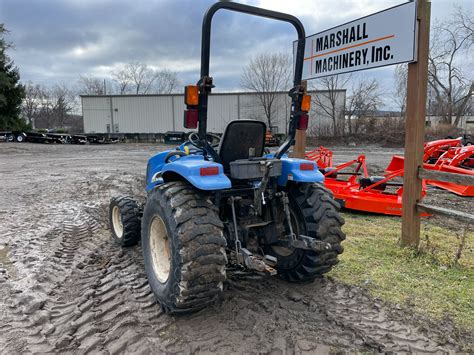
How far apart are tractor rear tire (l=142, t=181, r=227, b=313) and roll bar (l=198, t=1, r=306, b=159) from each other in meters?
0.59

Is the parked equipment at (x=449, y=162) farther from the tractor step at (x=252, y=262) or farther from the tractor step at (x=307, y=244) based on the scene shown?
the tractor step at (x=252, y=262)

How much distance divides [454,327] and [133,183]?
8.07 m

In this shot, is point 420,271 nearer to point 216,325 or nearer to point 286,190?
point 286,190

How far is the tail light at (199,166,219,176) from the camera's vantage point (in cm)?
279

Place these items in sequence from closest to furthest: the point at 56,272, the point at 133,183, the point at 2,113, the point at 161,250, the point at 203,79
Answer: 1. the point at 203,79
2. the point at 161,250
3. the point at 56,272
4. the point at 133,183
5. the point at 2,113

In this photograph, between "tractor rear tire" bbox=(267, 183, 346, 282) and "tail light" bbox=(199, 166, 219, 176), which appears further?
"tractor rear tire" bbox=(267, 183, 346, 282)

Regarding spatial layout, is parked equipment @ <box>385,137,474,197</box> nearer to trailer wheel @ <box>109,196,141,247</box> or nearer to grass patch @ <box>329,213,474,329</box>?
grass patch @ <box>329,213,474,329</box>

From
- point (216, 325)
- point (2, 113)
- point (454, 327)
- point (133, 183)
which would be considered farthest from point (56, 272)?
point (2, 113)

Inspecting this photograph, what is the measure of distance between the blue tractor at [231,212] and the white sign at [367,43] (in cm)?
145

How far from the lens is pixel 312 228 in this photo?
3.22m

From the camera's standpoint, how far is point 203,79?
296 cm

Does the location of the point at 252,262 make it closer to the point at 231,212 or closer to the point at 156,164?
the point at 231,212

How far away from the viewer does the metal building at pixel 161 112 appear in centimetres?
3338

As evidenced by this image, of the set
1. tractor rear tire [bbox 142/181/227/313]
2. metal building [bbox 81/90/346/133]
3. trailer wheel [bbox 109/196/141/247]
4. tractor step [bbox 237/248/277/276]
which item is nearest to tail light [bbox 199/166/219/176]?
tractor rear tire [bbox 142/181/227/313]
